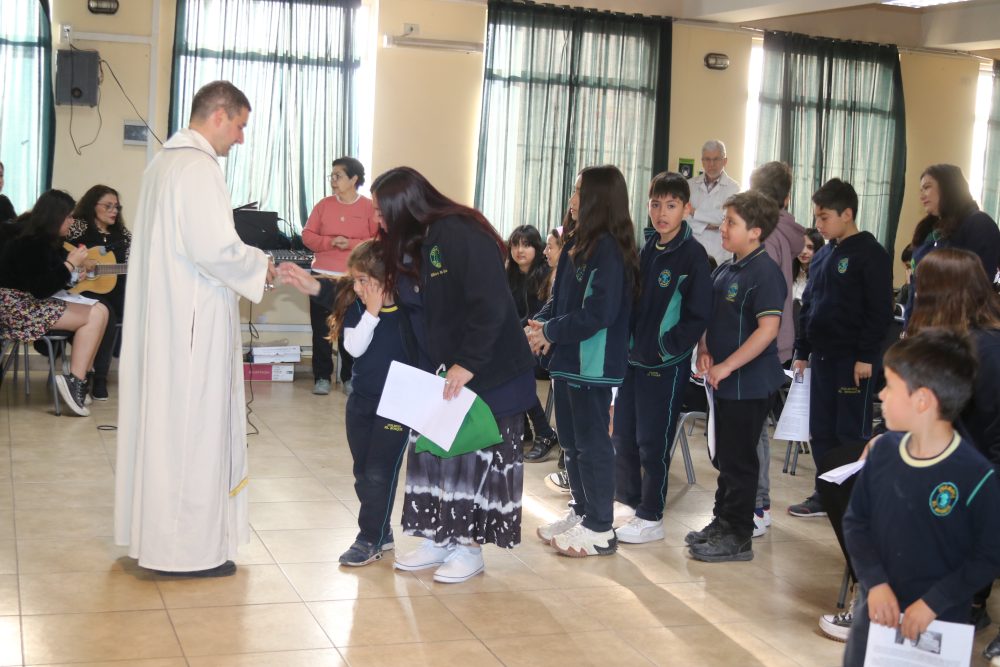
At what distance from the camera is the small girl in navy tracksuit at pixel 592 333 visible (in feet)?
13.2

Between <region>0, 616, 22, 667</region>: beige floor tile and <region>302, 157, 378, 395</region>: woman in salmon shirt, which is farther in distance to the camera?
<region>302, 157, 378, 395</region>: woman in salmon shirt

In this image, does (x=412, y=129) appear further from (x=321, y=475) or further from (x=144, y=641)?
(x=144, y=641)

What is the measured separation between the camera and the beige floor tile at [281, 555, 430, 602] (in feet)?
12.1

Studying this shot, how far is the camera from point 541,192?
30.8ft

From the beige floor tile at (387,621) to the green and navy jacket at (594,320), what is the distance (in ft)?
3.37

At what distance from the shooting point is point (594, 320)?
3986 mm

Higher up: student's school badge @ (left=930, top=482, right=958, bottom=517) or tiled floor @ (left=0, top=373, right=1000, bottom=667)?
student's school badge @ (left=930, top=482, right=958, bottom=517)

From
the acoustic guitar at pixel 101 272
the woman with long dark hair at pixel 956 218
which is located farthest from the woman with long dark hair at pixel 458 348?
the acoustic guitar at pixel 101 272

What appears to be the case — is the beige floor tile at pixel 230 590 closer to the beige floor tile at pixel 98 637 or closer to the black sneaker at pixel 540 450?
the beige floor tile at pixel 98 637

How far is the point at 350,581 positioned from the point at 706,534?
1.44 meters

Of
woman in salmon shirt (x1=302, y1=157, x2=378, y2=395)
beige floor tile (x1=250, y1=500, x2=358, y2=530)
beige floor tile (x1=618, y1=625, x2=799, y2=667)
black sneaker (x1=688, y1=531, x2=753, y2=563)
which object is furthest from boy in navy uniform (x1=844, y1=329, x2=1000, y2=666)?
woman in salmon shirt (x1=302, y1=157, x2=378, y2=395)

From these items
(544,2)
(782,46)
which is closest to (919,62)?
(782,46)

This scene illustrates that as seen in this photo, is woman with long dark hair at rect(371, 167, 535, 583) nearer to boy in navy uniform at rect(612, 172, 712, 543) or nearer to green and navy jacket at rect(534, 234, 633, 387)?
green and navy jacket at rect(534, 234, 633, 387)

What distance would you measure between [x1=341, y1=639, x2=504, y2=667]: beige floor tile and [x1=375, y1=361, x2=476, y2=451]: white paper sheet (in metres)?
0.65
